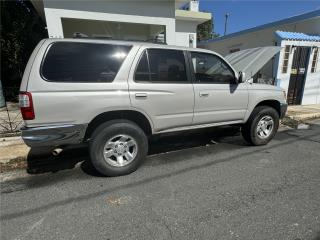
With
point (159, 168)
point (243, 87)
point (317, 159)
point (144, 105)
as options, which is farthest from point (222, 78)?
point (317, 159)

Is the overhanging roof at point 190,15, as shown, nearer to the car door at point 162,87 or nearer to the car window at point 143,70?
the car door at point 162,87

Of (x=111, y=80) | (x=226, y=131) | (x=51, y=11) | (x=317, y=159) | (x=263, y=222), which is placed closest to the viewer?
(x=263, y=222)

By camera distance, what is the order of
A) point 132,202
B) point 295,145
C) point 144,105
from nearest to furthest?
point 132,202
point 144,105
point 295,145

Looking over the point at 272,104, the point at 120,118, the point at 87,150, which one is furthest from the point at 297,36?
the point at 87,150

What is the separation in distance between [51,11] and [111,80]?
527cm

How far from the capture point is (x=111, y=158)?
157 inches

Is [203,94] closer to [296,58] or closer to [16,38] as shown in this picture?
[296,58]

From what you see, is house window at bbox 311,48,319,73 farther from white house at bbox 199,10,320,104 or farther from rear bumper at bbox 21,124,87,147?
rear bumper at bbox 21,124,87,147

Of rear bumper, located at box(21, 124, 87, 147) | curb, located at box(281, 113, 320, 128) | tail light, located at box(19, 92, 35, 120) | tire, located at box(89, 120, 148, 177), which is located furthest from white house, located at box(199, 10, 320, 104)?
tail light, located at box(19, 92, 35, 120)

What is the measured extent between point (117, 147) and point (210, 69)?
7.35 feet

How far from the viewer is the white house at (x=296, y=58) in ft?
31.6

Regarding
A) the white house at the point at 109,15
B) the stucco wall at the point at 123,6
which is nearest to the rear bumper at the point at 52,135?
the white house at the point at 109,15

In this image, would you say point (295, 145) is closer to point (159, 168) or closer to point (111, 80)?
point (159, 168)

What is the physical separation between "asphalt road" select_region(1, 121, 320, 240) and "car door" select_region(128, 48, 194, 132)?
896 mm
